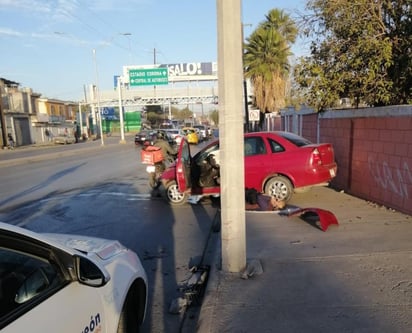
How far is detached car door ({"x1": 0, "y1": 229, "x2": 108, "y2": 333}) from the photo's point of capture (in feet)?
6.81

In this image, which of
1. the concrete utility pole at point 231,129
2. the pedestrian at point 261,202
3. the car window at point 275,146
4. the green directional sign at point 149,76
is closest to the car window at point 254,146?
the car window at point 275,146

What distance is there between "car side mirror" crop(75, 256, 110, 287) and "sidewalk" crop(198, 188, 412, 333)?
135cm

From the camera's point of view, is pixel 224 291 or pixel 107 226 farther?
pixel 107 226

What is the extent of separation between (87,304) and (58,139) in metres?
55.7

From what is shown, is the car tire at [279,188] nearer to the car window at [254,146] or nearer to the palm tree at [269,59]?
the car window at [254,146]

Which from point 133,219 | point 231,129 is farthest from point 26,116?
point 231,129

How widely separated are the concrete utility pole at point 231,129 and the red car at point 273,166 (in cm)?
428

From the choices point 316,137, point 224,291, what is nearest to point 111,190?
point 316,137

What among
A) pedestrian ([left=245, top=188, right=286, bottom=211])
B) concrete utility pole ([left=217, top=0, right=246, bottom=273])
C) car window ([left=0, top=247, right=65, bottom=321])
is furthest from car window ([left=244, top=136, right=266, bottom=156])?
car window ([left=0, top=247, right=65, bottom=321])

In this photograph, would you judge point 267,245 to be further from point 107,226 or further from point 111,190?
point 111,190

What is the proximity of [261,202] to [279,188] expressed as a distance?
0.88 metres

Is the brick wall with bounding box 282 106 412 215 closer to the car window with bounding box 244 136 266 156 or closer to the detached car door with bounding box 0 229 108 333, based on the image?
the car window with bounding box 244 136 266 156

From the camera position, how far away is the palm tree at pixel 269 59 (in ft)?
93.3

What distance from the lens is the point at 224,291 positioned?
437 cm
